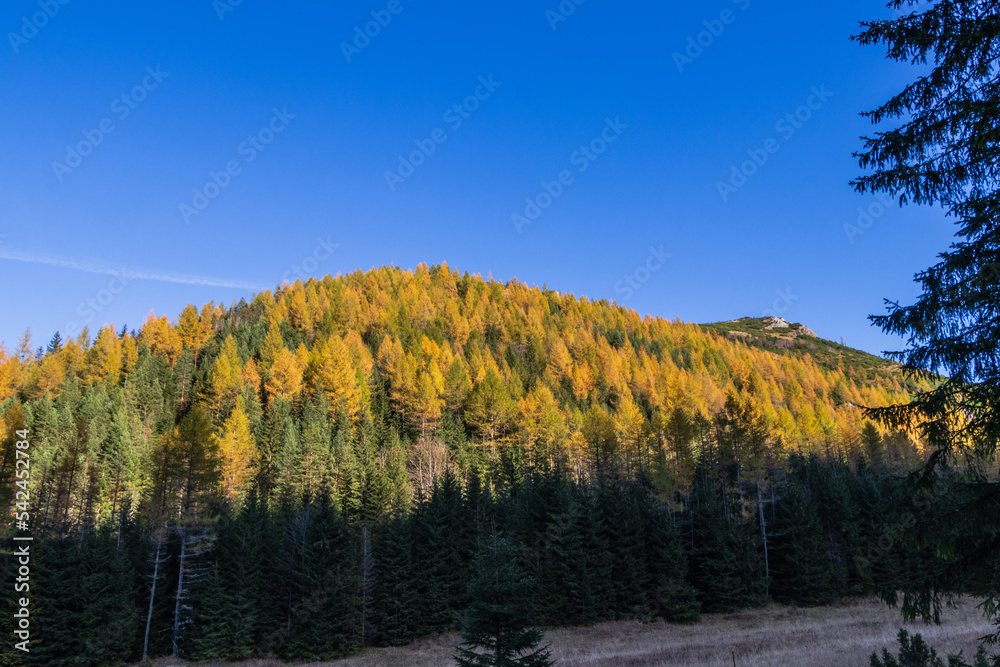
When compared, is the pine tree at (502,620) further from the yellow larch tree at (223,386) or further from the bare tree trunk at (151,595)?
the yellow larch tree at (223,386)

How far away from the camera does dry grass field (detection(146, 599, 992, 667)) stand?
78.8 ft

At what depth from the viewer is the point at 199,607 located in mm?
34469

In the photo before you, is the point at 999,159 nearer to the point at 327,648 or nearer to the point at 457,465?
the point at 327,648

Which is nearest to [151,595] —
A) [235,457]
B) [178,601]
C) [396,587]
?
[178,601]

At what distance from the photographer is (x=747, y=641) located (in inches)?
1121

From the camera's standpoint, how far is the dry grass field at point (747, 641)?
24.0 metres

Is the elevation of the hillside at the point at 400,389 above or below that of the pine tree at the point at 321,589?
above

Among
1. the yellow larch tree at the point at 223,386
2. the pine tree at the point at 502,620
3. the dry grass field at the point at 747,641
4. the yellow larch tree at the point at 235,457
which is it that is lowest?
the dry grass field at the point at 747,641


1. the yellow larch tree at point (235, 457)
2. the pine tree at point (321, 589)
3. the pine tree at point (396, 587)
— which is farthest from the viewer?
the yellow larch tree at point (235, 457)

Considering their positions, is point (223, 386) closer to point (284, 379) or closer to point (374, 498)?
point (284, 379)

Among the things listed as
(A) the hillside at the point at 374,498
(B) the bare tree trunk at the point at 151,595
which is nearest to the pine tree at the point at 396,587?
(A) the hillside at the point at 374,498

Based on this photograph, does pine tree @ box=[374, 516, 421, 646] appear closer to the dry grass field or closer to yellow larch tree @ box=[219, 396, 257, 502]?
the dry grass field

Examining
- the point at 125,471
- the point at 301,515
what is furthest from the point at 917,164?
the point at 125,471

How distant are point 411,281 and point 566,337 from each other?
46391 mm
